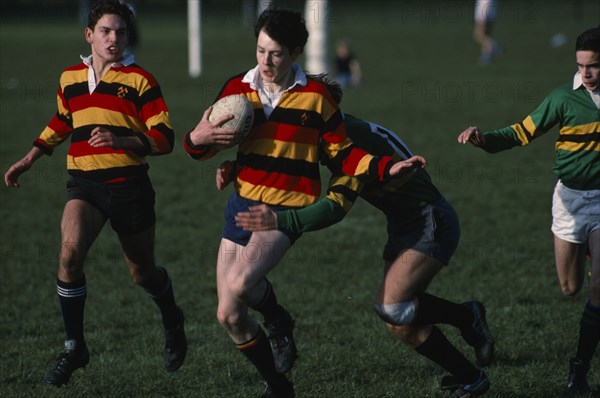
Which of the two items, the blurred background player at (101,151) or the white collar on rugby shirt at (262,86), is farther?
the blurred background player at (101,151)

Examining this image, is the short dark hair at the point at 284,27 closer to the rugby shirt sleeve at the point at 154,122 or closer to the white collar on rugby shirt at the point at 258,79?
the white collar on rugby shirt at the point at 258,79

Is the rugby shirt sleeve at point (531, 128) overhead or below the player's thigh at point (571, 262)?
overhead

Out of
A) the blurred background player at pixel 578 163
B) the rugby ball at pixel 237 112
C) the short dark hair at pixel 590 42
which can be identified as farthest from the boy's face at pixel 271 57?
the short dark hair at pixel 590 42

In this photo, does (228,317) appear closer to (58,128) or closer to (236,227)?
(236,227)

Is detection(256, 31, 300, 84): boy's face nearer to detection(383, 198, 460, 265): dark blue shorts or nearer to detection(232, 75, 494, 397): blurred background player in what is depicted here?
detection(232, 75, 494, 397): blurred background player

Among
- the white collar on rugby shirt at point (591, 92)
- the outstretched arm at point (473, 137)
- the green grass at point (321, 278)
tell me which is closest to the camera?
the outstretched arm at point (473, 137)

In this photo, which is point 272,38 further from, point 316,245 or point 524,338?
point 316,245

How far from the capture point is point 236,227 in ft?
16.9

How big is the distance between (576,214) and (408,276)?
1.27m

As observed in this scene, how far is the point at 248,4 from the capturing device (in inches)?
1796

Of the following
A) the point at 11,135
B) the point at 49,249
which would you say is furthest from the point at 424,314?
the point at 11,135

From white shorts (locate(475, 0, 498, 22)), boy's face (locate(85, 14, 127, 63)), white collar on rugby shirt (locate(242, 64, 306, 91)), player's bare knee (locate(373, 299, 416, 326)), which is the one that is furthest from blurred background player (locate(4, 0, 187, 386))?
white shorts (locate(475, 0, 498, 22))

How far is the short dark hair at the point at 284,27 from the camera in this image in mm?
4922

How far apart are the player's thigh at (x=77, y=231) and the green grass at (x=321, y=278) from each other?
2.80 feet
